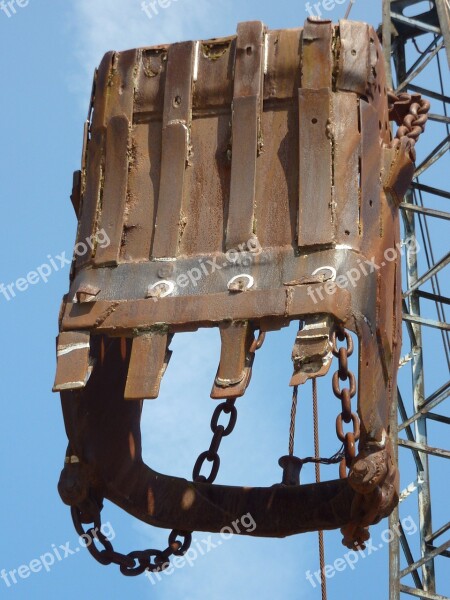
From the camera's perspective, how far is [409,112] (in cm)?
1529

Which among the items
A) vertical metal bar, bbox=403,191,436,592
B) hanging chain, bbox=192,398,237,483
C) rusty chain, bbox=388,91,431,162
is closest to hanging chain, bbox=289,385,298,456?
hanging chain, bbox=192,398,237,483

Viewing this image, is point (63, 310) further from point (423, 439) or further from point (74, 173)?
point (423, 439)

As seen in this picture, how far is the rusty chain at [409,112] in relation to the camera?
49.4 ft

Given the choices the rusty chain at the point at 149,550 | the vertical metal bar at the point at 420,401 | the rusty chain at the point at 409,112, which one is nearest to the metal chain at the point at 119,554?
the rusty chain at the point at 149,550

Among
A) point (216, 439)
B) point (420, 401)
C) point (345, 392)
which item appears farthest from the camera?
point (420, 401)

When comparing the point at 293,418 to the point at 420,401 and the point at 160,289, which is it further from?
the point at 420,401

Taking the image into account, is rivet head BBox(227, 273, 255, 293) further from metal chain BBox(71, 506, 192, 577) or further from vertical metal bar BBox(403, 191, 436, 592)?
vertical metal bar BBox(403, 191, 436, 592)

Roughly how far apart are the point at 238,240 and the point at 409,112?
83.6 inches

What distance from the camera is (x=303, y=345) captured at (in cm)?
1340

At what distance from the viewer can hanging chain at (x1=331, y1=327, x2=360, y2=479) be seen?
1345 cm

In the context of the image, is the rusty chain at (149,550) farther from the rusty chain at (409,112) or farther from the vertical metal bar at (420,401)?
the vertical metal bar at (420,401)

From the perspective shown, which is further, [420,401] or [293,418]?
[420,401]

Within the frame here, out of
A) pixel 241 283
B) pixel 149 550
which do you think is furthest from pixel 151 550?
pixel 241 283

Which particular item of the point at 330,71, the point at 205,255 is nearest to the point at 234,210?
the point at 205,255
